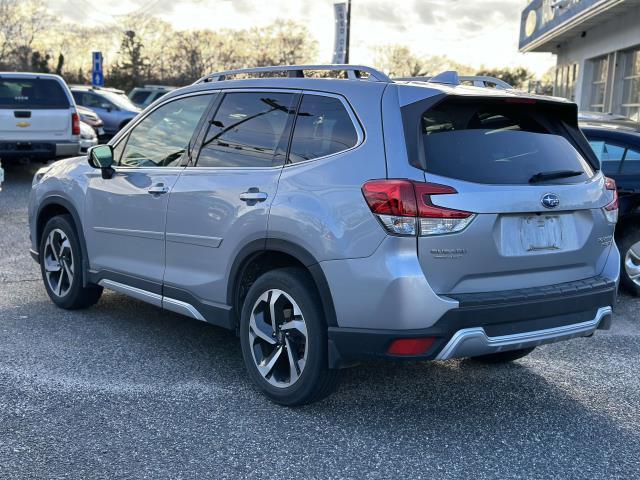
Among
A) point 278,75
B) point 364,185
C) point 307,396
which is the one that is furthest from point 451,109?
point 307,396

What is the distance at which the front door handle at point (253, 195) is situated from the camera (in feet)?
13.6

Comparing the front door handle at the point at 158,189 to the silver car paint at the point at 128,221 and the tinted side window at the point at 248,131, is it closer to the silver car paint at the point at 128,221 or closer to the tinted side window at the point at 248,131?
the silver car paint at the point at 128,221

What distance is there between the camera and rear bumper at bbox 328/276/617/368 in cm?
358

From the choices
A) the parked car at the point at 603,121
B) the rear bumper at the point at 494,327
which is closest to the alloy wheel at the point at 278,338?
the rear bumper at the point at 494,327

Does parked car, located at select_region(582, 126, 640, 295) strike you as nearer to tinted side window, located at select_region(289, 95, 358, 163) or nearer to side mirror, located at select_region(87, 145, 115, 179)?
tinted side window, located at select_region(289, 95, 358, 163)

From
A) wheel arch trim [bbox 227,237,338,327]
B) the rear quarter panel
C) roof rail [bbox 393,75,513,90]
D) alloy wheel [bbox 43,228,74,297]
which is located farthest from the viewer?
alloy wheel [bbox 43,228,74,297]

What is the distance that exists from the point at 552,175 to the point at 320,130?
1.25 m

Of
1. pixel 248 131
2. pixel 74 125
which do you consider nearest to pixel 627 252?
pixel 248 131

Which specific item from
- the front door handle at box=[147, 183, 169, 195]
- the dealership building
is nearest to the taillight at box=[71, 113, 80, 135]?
the front door handle at box=[147, 183, 169, 195]

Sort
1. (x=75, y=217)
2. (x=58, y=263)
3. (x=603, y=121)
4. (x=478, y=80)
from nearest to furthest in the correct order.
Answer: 1. (x=478, y=80)
2. (x=75, y=217)
3. (x=58, y=263)
4. (x=603, y=121)

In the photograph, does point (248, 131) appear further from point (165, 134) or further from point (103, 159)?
point (103, 159)

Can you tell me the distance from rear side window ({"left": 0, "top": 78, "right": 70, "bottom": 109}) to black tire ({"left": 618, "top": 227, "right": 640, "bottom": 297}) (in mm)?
10645

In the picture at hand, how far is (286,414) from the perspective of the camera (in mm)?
4102

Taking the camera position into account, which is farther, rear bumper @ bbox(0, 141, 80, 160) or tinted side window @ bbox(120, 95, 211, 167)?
rear bumper @ bbox(0, 141, 80, 160)
